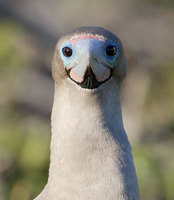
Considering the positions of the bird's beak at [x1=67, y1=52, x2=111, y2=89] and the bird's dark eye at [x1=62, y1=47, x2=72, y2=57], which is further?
the bird's dark eye at [x1=62, y1=47, x2=72, y2=57]

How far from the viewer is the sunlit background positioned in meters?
6.02

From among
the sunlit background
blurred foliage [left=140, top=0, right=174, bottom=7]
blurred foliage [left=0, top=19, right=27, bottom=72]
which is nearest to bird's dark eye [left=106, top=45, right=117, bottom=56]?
the sunlit background

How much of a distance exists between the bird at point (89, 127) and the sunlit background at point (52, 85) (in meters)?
2.48

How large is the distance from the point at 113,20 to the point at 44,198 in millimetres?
10219

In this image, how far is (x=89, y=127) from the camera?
3137 millimetres

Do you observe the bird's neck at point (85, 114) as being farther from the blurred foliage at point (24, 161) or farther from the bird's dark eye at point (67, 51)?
the blurred foliage at point (24, 161)

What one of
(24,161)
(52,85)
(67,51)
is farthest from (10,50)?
(67,51)

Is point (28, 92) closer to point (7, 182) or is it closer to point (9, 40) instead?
point (9, 40)

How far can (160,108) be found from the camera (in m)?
9.15

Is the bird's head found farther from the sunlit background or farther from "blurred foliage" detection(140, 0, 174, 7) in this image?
"blurred foliage" detection(140, 0, 174, 7)

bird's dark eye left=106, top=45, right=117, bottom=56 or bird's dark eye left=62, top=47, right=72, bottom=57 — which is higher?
bird's dark eye left=106, top=45, right=117, bottom=56

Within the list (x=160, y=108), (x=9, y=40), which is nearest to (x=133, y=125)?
(x=160, y=108)

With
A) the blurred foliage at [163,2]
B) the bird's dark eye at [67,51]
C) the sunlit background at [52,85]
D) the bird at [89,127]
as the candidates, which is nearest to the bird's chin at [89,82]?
the bird at [89,127]

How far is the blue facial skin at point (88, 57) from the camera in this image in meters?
3.04
